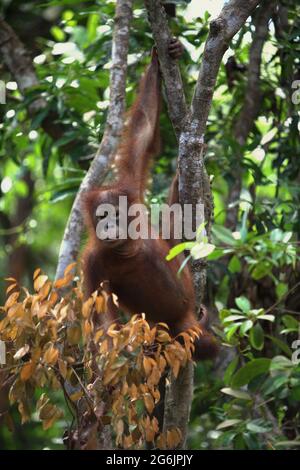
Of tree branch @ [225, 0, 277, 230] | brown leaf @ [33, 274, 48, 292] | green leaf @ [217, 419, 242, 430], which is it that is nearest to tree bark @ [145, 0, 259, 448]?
green leaf @ [217, 419, 242, 430]

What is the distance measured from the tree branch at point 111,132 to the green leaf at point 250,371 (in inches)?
42.3

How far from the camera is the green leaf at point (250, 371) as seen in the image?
3.59m

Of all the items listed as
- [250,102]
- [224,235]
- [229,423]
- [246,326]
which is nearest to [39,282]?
[224,235]

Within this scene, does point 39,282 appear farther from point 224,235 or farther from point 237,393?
point 237,393

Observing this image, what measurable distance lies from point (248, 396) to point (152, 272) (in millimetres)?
962

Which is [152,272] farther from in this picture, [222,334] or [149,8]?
[149,8]

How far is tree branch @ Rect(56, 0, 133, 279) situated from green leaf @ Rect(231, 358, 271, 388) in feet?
3.53

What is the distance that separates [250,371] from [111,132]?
155 centimetres

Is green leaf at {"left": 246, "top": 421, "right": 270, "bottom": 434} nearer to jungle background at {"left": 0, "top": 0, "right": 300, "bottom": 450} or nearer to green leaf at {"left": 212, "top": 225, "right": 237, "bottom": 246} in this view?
jungle background at {"left": 0, "top": 0, "right": 300, "bottom": 450}

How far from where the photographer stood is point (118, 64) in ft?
14.3

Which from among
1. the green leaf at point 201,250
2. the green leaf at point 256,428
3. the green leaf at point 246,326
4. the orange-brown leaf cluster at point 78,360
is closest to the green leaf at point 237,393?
the green leaf at point 256,428

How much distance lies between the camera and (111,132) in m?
4.27

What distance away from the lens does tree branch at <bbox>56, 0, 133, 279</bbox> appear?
4145 mm

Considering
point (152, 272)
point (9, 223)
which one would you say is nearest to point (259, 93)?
point (152, 272)
